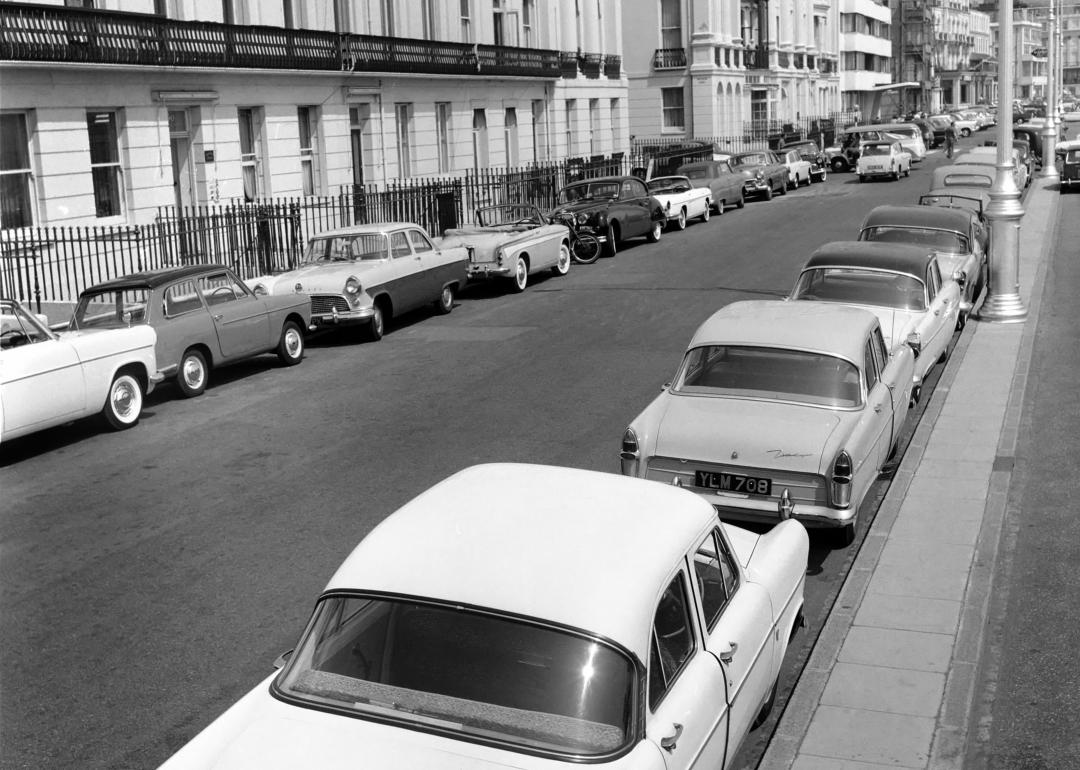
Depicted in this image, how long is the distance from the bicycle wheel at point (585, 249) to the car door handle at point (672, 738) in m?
22.3

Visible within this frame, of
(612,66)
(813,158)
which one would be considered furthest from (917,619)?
(612,66)

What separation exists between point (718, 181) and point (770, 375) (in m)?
28.7

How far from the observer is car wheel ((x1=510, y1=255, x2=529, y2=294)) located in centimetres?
2211

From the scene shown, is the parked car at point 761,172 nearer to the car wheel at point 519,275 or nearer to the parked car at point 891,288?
the car wheel at point 519,275

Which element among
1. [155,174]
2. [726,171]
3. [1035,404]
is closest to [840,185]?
[726,171]

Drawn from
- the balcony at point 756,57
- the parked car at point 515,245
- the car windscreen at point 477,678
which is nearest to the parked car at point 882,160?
the balcony at point 756,57

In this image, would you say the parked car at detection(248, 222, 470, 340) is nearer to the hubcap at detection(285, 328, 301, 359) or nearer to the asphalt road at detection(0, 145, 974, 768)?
the asphalt road at detection(0, 145, 974, 768)

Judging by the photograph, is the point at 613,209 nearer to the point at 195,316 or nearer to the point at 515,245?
the point at 515,245

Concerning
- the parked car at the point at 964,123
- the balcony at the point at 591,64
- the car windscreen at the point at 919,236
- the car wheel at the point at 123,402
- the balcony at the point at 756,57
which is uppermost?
the balcony at the point at 756,57

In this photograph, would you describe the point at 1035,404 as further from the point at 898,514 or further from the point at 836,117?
the point at 836,117

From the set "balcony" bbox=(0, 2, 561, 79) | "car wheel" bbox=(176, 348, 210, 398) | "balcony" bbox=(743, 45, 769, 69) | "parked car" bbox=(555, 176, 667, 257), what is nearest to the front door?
"car wheel" bbox=(176, 348, 210, 398)

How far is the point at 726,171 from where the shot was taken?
38344 mm

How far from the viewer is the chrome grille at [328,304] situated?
17.5 meters

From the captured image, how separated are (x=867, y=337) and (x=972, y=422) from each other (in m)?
2.87
